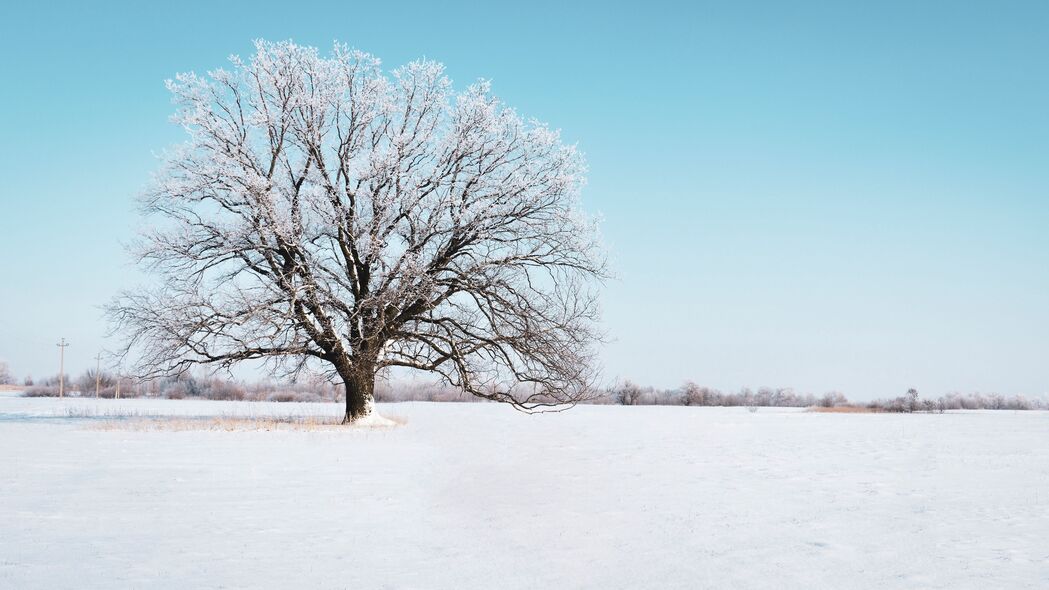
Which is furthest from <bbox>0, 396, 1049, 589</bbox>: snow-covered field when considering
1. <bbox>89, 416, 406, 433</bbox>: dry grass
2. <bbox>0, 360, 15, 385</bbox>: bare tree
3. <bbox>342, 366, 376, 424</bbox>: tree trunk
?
<bbox>0, 360, 15, 385</bbox>: bare tree

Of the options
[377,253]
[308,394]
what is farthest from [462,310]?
[308,394]

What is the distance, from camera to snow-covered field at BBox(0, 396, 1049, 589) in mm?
6074

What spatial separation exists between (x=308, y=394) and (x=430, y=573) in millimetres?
48959

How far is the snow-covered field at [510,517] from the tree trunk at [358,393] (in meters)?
6.19

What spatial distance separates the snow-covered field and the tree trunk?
6188mm

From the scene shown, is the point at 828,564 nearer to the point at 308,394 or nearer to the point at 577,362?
the point at 577,362

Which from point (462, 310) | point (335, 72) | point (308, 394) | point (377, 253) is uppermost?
point (335, 72)

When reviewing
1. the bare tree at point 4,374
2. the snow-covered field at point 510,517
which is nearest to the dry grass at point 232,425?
the snow-covered field at point 510,517

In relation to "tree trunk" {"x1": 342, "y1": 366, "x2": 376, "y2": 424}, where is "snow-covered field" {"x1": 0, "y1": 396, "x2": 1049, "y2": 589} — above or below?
below

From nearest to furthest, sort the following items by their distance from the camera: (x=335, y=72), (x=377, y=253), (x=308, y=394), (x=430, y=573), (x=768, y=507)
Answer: (x=430, y=573) → (x=768, y=507) → (x=377, y=253) → (x=335, y=72) → (x=308, y=394)

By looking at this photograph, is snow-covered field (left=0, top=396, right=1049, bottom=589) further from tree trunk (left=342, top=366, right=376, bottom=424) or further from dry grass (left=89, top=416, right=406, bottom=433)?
tree trunk (left=342, top=366, right=376, bottom=424)

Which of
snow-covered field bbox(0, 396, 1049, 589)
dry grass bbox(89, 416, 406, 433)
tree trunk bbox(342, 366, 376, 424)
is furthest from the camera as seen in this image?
tree trunk bbox(342, 366, 376, 424)

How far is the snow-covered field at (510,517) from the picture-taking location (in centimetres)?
607

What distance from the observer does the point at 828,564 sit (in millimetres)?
6418
